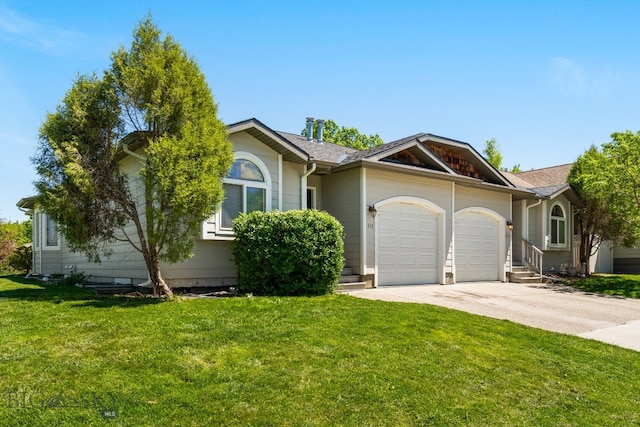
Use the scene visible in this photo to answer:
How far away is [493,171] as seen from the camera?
16.3 meters

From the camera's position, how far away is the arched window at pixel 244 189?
10.6 m

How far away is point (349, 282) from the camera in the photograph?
11797 millimetres

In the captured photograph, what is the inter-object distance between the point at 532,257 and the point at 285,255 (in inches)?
497

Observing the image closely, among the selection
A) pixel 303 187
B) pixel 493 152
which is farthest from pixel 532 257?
pixel 493 152

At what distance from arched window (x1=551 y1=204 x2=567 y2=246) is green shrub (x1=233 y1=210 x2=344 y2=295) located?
13660 mm

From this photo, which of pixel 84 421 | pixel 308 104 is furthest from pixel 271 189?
pixel 308 104

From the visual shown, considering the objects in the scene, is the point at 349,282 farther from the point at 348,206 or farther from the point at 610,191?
the point at 610,191

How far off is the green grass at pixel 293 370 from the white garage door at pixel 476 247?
295 inches

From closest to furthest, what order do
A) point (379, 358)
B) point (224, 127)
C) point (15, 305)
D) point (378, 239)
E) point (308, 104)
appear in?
point (379, 358)
point (15, 305)
point (224, 127)
point (378, 239)
point (308, 104)

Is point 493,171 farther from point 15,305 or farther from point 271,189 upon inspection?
point 15,305

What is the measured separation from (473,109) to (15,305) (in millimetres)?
14847

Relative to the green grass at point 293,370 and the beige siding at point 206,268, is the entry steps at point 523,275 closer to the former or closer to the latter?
the green grass at point 293,370

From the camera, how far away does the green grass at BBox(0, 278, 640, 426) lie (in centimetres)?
407

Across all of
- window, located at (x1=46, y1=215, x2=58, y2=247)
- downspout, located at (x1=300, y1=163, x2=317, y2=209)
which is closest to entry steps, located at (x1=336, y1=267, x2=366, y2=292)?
downspout, located at (x1=300, y1=163, x2=317, y2=209)
